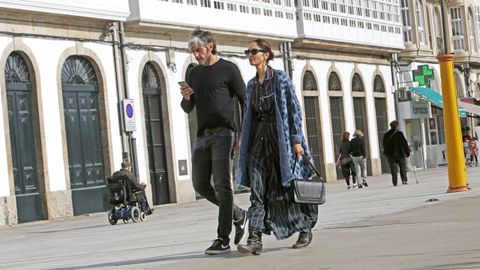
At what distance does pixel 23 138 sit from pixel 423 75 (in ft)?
92.2

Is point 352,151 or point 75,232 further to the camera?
point 352,151

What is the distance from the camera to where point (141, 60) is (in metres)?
34.9

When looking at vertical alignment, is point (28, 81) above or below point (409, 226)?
above

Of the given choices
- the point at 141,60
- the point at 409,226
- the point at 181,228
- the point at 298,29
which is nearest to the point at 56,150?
the point at 141,60

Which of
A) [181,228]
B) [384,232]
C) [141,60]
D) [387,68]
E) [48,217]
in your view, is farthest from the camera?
[387,68]

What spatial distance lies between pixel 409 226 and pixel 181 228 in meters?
6.25

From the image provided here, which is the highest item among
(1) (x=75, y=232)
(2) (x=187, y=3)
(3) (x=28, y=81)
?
(2) (x=187, y=3)

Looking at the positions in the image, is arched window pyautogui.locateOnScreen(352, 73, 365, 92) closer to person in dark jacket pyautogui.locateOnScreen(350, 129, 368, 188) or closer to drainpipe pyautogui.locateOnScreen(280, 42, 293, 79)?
drainpipe pyautogui.locateOnScreen(280, 42, 293, 79)

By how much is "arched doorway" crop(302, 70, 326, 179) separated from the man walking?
33073 mm

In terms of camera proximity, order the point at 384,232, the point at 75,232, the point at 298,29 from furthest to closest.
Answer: the point at 298,29, the point at 75,232, the point at 384,232

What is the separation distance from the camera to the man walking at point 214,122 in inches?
467

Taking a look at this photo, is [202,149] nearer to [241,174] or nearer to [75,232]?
[241,174]

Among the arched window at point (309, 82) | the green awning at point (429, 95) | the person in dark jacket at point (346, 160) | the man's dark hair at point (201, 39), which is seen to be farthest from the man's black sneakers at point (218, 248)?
the green awning at point (429, 95)

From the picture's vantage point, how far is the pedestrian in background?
38.1 feet
